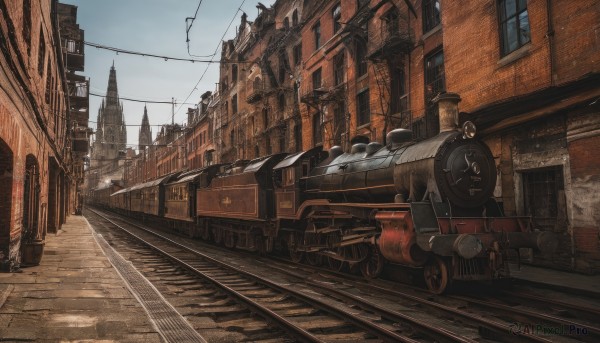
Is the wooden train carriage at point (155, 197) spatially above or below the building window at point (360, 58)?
below

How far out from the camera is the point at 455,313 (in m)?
5.96

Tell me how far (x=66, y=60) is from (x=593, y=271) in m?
25.1

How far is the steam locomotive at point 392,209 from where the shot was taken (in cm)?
725

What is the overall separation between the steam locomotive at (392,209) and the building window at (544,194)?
10.5 ft

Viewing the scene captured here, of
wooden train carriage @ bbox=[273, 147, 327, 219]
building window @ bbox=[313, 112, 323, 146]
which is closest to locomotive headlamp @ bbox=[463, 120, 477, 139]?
wooden train carriage @ bbox=[273, 147, 327, 219]

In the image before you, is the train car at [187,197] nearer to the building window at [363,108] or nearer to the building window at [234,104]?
the building window at [363,108]

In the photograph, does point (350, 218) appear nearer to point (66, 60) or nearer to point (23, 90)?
point (23, 90)

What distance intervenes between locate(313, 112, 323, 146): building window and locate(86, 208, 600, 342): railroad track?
45.5 ft

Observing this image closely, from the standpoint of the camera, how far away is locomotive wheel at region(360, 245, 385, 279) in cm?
888

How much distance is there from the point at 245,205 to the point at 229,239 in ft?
8.71

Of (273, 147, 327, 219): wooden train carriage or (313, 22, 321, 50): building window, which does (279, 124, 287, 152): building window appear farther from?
(273, 147, 327, 219): wooden train carriage

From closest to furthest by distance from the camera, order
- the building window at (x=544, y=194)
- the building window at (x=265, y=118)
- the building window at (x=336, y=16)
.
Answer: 1. the building window at (x=544, y=194)
2. the building window at (x=336, y=16)
3. the building window at (x=265, y=118)

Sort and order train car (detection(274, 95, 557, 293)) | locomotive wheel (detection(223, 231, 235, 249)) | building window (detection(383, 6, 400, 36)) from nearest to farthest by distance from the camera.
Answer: train car (detection(274, 95, 557, 293))
locomotive wheel (detection(223, 231, 235, 249))
building window (detection(383, 6, 400, 36))

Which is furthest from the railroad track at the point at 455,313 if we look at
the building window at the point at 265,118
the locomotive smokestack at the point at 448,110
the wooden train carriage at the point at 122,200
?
the wooden train carriage at the point at 122,200
